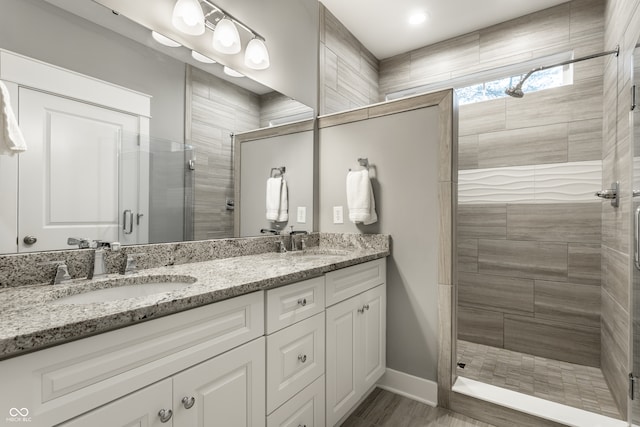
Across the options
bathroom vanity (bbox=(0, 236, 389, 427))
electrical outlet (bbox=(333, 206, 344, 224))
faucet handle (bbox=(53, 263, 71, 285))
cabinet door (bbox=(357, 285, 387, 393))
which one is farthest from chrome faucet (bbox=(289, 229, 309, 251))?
faucet handle (bbox=(53, 263, 71, 285))

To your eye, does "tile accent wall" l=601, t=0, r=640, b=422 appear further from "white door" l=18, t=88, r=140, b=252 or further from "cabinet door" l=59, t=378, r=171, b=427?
"white door" l=18, t=88, r=140, b=252

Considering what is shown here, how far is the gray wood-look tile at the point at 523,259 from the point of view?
236 centimetres

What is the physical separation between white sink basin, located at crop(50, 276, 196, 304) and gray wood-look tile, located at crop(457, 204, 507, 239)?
235cm

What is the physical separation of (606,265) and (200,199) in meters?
2.53

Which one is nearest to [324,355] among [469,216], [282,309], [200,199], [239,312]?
[282,309]

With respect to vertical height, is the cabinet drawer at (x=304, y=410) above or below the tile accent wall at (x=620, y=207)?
below

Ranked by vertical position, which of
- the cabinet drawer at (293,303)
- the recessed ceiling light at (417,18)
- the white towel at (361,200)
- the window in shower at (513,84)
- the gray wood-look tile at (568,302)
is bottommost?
the gray wood-look tile at (568,302)

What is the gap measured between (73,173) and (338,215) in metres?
1.51

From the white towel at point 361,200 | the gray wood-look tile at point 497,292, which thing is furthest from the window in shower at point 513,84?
the gray wood-look tile at point 497,292

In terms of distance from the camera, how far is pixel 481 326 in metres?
2.66

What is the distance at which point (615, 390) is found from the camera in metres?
1.80

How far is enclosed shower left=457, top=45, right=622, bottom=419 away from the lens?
7.23 feet

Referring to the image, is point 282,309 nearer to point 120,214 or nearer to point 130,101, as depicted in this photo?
point 120,214

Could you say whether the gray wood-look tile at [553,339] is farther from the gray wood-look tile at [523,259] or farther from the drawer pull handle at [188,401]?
the drawer pull handle at [188,401]
